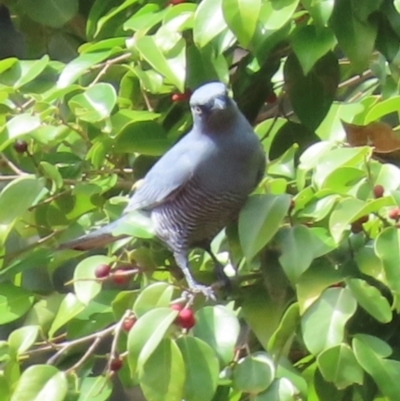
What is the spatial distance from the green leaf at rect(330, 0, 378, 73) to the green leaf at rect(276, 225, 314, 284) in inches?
9.9

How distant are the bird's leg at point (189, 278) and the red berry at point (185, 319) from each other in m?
0.09

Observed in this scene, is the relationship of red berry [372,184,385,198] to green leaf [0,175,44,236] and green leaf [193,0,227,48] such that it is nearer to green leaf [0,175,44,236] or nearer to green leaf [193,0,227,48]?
green leaf [193,0,227,48]

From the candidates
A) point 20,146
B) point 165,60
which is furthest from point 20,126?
point 165,60

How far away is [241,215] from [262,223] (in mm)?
75

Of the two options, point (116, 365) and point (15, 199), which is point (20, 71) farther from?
point (116, 365)

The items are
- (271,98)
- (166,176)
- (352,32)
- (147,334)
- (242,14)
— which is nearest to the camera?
(147,334)

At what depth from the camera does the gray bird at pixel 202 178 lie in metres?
1.28

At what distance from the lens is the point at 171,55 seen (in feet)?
3.89

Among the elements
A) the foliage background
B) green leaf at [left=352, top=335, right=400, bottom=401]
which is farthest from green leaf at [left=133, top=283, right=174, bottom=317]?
green leaf at [left=352, top=335, right=400, bottom=401]

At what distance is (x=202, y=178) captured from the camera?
133cm

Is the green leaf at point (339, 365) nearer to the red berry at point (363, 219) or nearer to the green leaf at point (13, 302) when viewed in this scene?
the red berry at point (363, 219)

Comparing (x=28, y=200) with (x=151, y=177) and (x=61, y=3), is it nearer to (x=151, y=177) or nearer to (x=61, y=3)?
(x=151, y=177)

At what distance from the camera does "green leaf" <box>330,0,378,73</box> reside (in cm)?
118

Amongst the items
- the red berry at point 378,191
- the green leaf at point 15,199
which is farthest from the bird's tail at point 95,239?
the red berry at point 378,191
